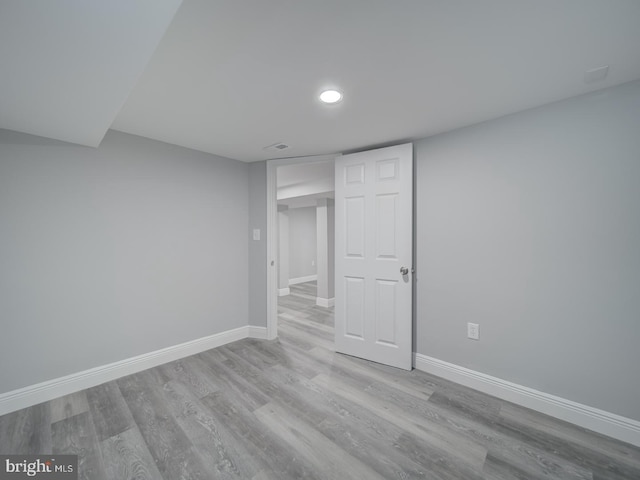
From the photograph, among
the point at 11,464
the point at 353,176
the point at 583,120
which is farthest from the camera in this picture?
the point at 353,176

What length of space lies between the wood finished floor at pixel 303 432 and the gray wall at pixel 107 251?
1.35ft

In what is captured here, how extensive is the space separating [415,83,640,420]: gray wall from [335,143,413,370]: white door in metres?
0.19

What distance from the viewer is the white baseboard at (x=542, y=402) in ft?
5.28

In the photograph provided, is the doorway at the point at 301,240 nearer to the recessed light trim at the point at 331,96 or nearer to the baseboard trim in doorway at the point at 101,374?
the baseboard trim in doorway at the point at 101,374

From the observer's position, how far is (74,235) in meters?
2.15

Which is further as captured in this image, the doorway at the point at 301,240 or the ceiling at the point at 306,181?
the ceiling at the point at 306,181

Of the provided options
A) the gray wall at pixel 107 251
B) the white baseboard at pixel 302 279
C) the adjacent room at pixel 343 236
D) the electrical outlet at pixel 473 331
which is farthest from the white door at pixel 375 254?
the white baseboard at pixel 302 279

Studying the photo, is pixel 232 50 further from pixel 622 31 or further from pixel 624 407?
pixel 624 407

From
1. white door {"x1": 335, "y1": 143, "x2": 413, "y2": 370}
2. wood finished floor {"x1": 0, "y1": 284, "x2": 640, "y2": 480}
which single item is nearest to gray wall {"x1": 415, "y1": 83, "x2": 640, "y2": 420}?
white door {"x1": 335, "y1": 143, "x2": 413, "y2": 370}

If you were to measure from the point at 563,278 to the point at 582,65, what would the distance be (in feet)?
4.20

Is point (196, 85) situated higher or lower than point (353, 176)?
higher

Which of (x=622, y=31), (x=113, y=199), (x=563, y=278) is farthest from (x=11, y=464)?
(x=622, y=31)

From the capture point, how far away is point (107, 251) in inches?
90.7

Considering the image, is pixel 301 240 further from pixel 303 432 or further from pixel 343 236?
pixel 303 432
